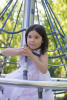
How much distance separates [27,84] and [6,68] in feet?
21.4

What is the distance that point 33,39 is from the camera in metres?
0.92

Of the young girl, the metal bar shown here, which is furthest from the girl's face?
the metal bar

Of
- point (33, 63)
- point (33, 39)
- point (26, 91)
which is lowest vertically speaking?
point (26, 91)

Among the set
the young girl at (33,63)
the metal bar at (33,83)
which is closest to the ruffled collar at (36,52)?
the young girl at (33,63)

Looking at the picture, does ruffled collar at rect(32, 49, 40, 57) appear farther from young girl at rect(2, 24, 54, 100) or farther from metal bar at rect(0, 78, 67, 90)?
metal bar at rect(0, 78, 67, 90)

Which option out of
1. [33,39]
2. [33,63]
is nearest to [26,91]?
[33,63]

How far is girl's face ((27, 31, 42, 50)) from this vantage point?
92 centimetres

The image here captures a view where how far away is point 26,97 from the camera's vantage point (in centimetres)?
85

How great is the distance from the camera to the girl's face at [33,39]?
921mm

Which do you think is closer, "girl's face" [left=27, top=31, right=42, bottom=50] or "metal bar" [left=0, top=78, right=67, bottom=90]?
"metal bar" [left=0, top=78, right=67, bottom=90]

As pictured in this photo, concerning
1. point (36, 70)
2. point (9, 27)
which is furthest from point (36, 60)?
point (9, 27)

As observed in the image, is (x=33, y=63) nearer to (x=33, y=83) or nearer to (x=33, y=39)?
(x=33, y=39)

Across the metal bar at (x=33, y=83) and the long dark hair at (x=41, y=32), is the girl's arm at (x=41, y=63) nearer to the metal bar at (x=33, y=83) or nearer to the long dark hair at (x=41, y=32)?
the long dark hair at (x=41, y=32)

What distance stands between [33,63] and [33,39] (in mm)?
118
